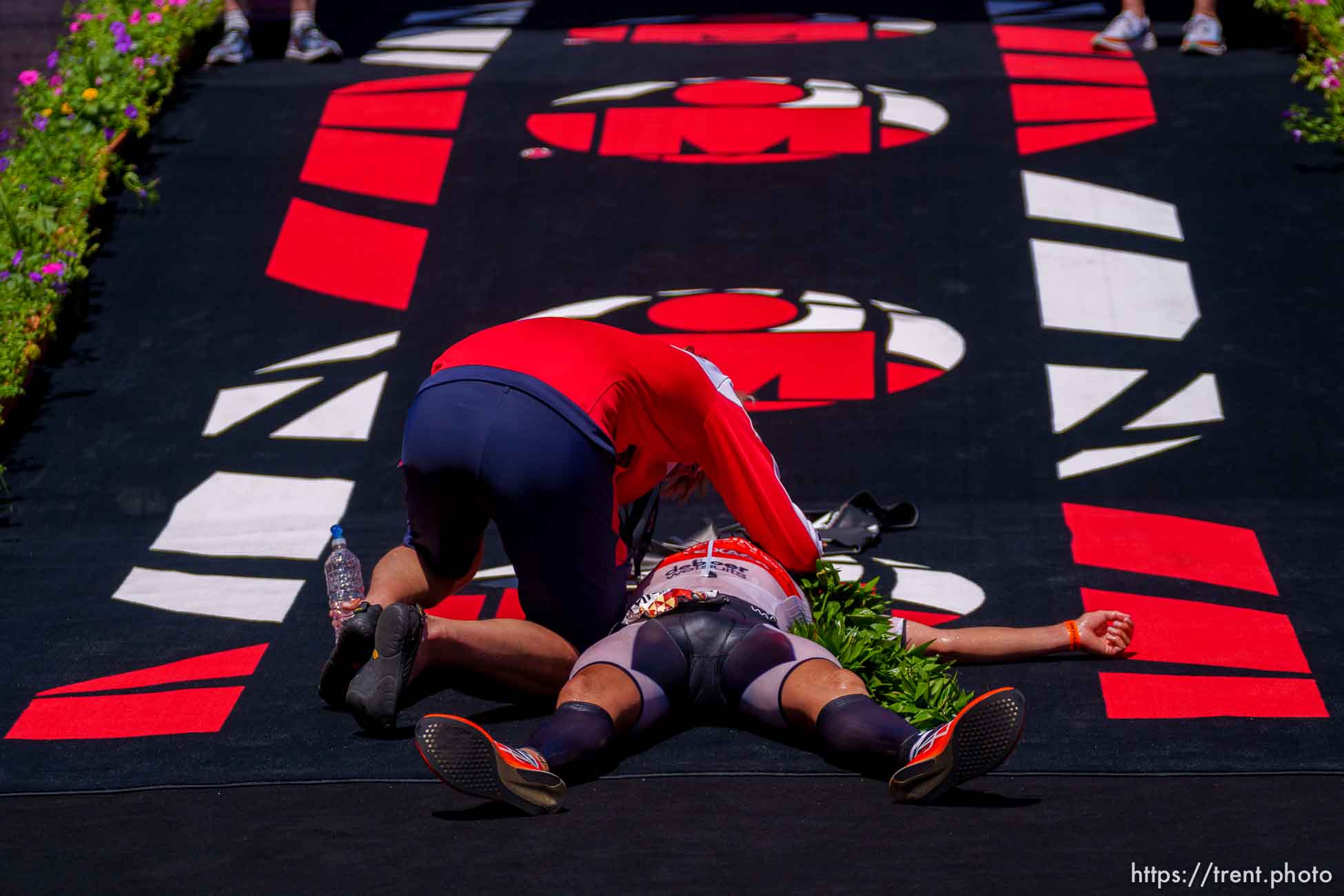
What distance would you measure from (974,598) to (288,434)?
2.37 metres

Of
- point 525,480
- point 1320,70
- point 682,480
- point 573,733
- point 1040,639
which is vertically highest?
point 525,480

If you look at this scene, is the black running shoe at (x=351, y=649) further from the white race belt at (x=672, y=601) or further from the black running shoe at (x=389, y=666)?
the white race belt at (x=672, y=601)

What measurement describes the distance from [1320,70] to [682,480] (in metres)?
4.54

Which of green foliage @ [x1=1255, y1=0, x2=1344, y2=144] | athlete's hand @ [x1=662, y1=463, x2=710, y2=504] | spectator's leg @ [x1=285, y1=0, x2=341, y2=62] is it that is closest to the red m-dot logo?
spectator's leg @ [x1=285, y1=0, x2=341, y2=62]

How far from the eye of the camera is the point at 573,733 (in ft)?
8.93

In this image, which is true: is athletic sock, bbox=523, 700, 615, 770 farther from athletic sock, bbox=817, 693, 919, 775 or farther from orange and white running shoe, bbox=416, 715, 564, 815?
athletic sock, bbox=817, 693, 919, 775

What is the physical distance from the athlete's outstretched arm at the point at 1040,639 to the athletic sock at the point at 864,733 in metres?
0.64

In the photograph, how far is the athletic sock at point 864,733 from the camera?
2676mm

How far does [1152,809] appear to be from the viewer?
103 inches

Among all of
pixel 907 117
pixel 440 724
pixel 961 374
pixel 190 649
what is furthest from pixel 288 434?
pixel 907 117

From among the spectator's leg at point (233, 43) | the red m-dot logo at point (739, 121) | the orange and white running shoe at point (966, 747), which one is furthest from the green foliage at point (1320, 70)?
the spectator's leg at point (233, 43)

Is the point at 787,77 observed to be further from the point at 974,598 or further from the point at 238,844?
the point at 238,844

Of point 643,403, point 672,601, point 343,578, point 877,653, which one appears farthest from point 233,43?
point 877,653

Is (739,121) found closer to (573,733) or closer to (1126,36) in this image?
(1126,36)
